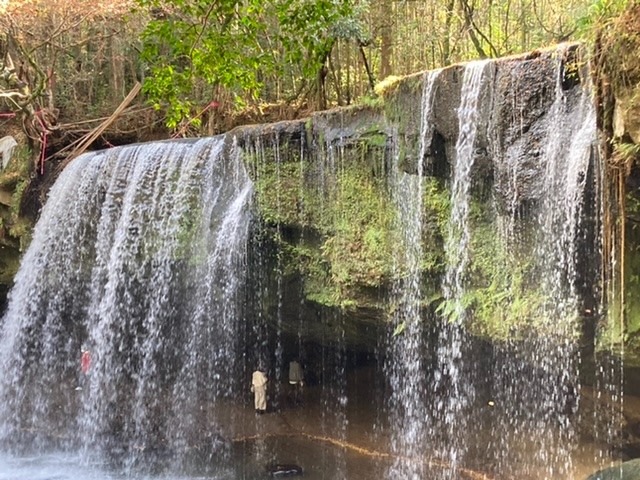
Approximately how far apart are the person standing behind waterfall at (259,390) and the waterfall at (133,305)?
0.35m

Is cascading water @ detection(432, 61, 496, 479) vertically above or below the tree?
below

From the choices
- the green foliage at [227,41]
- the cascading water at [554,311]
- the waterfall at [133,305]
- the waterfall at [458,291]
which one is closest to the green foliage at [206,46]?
the green foliage at [227,41]

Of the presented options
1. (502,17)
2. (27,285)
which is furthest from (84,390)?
(502,17)

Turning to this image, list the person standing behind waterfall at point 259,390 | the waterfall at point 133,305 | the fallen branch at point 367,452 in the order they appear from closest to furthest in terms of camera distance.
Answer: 1. the fallen branch at point 367,452
2. the waterfall at point 133,305
3. the person standing behind waterfall at point 259,390

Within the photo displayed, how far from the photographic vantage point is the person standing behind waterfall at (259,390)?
9000 mm

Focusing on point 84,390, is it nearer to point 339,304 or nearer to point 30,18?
point 339,304

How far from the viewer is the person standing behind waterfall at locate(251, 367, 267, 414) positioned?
29.5ft

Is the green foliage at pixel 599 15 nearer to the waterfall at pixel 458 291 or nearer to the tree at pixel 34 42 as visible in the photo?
the waterfall at pixel 458 291

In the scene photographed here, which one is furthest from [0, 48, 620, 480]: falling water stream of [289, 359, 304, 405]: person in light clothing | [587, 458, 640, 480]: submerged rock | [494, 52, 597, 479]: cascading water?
[587, 458, 640, 480]: submerged rock

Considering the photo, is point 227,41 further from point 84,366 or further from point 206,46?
point 84,366

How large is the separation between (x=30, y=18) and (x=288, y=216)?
6418 millimetres

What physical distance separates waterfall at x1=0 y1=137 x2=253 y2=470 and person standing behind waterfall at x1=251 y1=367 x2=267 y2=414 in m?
0.35

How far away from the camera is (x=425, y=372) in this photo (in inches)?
283

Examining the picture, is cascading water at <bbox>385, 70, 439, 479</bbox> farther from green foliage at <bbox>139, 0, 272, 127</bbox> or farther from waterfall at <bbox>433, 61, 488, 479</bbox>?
green foliage at <bbox>139, 0, 272, 127</bbox>
